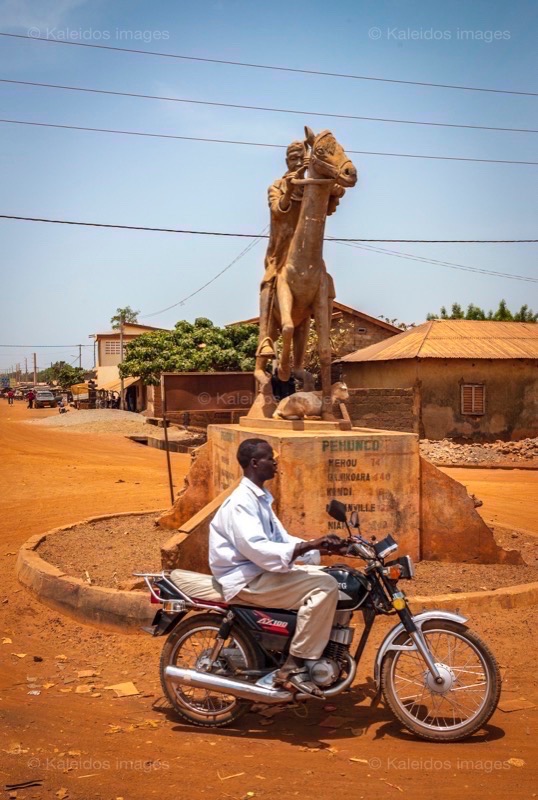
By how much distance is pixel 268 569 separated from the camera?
13.5ft

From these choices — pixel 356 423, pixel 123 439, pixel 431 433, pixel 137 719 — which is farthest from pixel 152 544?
pixel 123 439

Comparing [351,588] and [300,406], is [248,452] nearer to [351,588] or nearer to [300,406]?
[351,588]

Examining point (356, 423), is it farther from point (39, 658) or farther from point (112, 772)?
point (112, 772)

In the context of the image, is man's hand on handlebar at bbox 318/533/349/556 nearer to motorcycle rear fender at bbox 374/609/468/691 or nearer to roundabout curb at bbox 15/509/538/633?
motorcycle rear fender at bbox 374/609/468/691

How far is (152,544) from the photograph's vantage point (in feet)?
28.0

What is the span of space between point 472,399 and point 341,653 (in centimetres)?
2038

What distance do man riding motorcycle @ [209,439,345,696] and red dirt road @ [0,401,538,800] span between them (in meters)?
0.42

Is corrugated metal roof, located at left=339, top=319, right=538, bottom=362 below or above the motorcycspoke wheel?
above

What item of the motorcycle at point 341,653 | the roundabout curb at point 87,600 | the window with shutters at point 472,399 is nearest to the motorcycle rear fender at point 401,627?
the motorcycle at point 341,653

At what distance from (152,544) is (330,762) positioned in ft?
16.3

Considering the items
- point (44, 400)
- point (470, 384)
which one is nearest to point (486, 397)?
point (470, 384)

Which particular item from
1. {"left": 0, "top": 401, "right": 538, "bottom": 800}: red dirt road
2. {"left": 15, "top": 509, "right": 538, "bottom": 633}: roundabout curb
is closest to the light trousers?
{"left": 0, "top": 401, "right": 538, "bottom": 800}: red dirt road

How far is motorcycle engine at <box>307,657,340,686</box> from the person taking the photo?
4.12 metres

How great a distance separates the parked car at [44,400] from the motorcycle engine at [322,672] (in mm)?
56118
